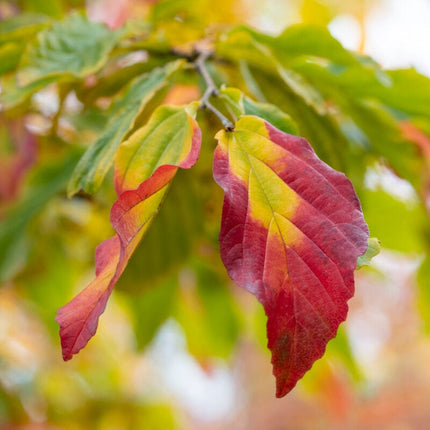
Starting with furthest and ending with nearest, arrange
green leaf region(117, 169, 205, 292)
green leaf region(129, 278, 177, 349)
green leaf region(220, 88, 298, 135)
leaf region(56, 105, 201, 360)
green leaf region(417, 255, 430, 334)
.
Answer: green leaf region(129, 278, 177, 349)
green leaf region(417, 255, 430, 334)
green leaf region(117, 169, 205, 292)
green leaf region(220, 88, 298, 135)
leaf region(56, 105, 201, 360)

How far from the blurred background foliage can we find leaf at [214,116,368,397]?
5.3 inches

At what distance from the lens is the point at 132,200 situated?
1.17ft

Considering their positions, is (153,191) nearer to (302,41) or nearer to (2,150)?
(302,41)

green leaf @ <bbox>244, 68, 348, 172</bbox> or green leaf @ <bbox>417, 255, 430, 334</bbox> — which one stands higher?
green leaf @ <bbox>244, 68, 348, 172</bbox>

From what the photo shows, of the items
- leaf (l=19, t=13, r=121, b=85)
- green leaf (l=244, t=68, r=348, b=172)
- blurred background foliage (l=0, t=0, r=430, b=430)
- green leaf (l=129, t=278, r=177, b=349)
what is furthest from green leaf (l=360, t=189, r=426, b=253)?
leaf (l=19, t=13, r=121, b=85)

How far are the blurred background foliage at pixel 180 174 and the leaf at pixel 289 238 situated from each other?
5.3 inches

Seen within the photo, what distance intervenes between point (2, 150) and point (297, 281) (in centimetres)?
66

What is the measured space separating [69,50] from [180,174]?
9.6 inches

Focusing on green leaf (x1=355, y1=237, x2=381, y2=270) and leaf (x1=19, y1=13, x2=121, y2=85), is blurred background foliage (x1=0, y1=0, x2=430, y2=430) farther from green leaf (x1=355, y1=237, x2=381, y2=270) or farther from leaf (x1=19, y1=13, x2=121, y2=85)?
green leaf (x1=355, y1=237, x2=381, y2=270)

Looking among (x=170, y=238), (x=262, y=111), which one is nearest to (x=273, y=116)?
(x=262, y=111)

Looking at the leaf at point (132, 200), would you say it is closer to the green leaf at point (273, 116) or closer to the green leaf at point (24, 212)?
the green leaf at point (273, 116)

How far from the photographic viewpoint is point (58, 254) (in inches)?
44.6

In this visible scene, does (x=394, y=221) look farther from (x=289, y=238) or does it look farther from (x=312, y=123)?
(x=289, y=238)

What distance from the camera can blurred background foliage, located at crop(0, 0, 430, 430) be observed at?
1.87ft
